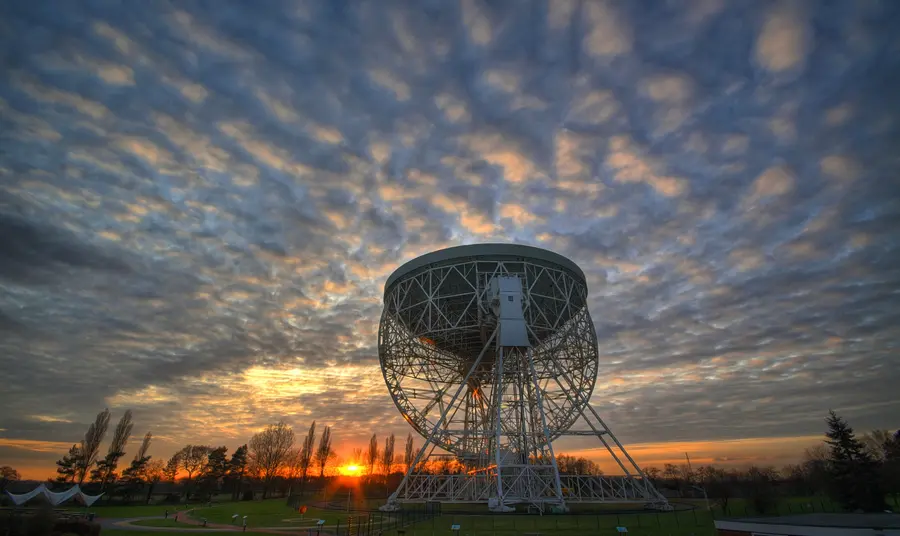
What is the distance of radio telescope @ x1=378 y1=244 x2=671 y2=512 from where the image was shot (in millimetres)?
22844

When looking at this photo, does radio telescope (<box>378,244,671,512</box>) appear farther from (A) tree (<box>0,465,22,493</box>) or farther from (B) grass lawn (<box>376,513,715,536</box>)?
(A) tree (<box>0,465,22,493</box>)

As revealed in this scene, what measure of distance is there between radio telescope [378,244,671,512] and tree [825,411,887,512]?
64.3 feet

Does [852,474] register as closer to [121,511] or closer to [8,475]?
[121,511]

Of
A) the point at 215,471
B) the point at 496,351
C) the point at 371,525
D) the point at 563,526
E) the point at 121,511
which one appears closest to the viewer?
the point at 563,526

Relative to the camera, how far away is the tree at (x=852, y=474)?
3058 centimetres

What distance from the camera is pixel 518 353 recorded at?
976 inches

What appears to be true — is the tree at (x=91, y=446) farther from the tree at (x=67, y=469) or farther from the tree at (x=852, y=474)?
the tree at (x=852, y=474)

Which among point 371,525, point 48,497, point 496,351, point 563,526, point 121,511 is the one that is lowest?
point 121,511

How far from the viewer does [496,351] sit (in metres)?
26.5

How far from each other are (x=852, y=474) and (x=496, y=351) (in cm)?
2808

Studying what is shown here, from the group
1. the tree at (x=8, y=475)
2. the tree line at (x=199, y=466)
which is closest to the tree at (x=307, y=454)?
the tree line at (x=199, y=466)

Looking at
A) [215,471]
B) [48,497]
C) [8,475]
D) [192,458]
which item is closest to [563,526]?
[48,497]

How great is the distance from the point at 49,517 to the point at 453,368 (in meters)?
20.9

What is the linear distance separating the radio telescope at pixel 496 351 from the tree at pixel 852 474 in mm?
19611
